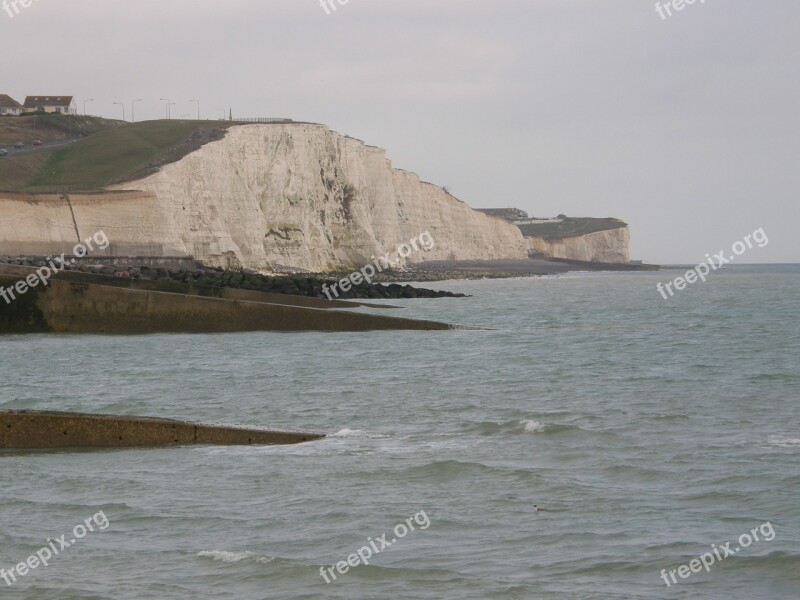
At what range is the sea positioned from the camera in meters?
7.65

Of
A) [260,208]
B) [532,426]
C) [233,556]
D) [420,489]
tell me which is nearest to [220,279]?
[532,426]

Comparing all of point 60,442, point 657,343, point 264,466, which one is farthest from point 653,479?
point 657,343

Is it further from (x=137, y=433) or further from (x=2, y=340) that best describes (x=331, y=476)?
(x=2, y=340)

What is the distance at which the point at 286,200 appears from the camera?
8788 centimetres

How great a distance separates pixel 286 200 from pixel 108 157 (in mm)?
14001

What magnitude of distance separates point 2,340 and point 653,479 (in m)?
19.4

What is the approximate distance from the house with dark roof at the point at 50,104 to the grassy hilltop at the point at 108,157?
165ft

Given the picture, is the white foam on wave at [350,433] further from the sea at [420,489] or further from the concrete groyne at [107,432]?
the concrete groyne at [107,432]

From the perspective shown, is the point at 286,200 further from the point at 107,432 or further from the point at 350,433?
the point at 107,432

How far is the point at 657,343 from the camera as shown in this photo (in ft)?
94.5

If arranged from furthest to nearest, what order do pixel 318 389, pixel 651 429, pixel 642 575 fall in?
pixel 318 389 < pixel 651 429 < pixel 642 575

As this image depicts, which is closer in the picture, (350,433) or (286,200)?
(350,433)

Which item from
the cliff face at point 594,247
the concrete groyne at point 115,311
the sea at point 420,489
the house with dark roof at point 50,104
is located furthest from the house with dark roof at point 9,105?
the sea at point 420,489

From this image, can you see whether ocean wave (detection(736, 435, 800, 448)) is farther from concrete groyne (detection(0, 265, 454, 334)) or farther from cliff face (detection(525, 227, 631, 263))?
cliff face (detection(525, 227, 631, 263))
